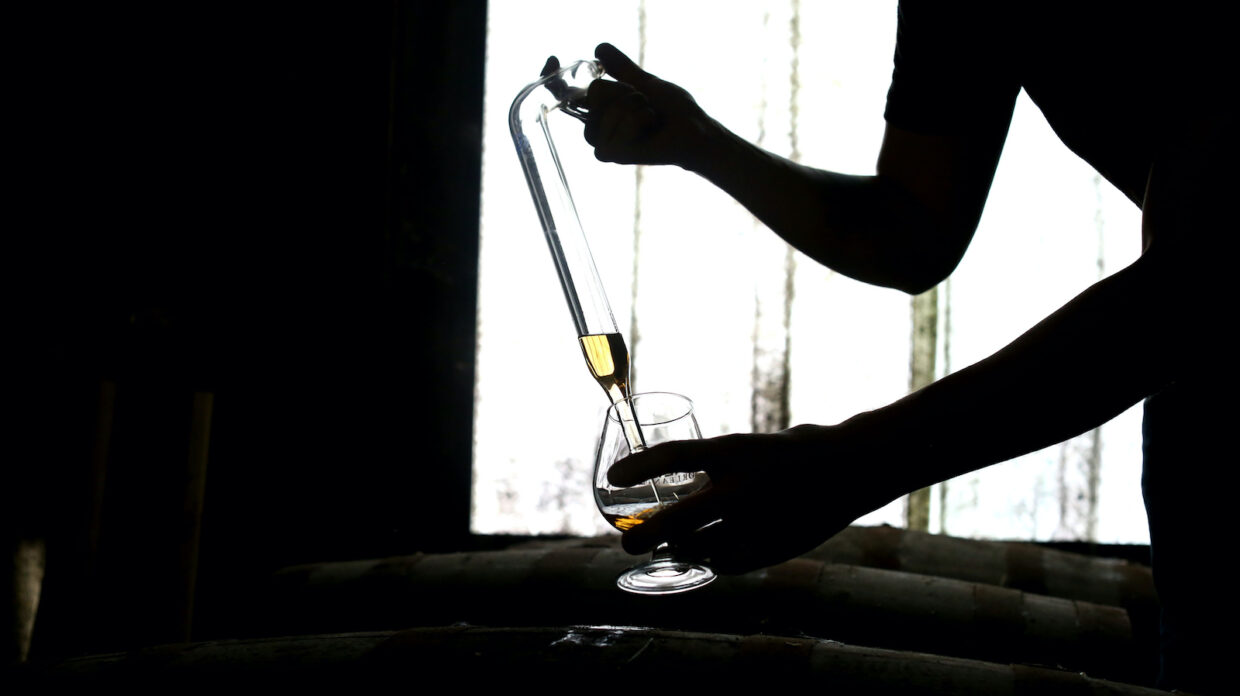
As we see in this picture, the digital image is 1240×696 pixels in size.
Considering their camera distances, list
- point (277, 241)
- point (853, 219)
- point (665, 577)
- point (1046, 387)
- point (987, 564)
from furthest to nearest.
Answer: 1. point (277, 241)
2. point (987, 564)
3. point (853, 219)
4. point (665, 577)
5. point (1046, 387)

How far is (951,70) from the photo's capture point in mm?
1124

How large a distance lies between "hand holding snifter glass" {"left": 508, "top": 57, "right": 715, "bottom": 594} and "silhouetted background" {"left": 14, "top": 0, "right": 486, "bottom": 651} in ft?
5.50

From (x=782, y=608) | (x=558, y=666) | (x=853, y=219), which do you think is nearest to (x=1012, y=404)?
(x=558, y=666)

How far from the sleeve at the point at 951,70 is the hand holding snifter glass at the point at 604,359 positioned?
485 mm

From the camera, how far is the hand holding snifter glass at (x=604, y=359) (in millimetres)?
825

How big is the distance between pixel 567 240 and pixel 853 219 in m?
0.49

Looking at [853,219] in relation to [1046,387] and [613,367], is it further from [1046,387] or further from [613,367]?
[1046,387]

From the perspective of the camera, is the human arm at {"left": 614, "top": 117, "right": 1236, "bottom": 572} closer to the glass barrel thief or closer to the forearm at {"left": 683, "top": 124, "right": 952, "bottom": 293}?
the glass barrel thief

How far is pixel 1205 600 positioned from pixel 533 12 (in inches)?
93.7

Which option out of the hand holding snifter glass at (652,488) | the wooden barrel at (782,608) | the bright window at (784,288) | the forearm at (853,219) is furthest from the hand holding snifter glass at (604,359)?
the bright window at (784,288)

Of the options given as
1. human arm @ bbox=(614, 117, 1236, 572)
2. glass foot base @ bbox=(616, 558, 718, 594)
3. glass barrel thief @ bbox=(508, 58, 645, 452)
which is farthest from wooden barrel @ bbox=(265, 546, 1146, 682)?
human arm @ bbox=(614, 117, 1236, 572)

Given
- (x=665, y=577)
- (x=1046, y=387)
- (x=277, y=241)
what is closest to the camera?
(x=1046, y=387)

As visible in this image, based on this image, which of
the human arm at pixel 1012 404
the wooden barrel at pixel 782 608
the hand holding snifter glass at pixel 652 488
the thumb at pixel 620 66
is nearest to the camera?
the human arm at pixel 1012 404

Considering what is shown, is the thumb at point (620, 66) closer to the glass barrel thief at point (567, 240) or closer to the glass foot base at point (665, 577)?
the glass barrel thief at point (567, 240)
